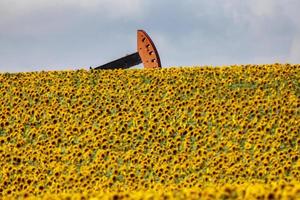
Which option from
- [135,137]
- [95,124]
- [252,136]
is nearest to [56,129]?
[95,124]

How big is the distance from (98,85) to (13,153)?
13.4ft

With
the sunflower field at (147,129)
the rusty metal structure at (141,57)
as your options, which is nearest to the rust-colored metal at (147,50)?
the rusty metal structure at (141,57)

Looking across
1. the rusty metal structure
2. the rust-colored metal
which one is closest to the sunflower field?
the rusty metal structure

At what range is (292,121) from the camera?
19484mm

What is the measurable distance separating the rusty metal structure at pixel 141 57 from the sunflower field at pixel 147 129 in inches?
250

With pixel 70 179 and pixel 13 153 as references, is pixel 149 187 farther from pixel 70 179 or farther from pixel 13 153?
pixel 13 153

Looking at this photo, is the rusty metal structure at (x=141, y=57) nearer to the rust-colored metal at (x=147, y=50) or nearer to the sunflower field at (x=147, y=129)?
the rust-colored metal at (x=147, y=50)

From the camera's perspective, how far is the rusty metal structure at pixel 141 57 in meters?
29.1

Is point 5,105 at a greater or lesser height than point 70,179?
greater

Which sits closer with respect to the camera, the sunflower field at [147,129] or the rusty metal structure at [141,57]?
the sunflower field at [147,129]

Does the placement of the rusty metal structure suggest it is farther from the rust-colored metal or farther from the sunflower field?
the sunflower field

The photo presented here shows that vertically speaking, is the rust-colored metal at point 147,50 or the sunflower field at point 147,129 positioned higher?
the rust-colored metal at point 147,50

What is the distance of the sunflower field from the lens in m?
17.5

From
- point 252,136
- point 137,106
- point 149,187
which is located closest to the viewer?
point 149,187
